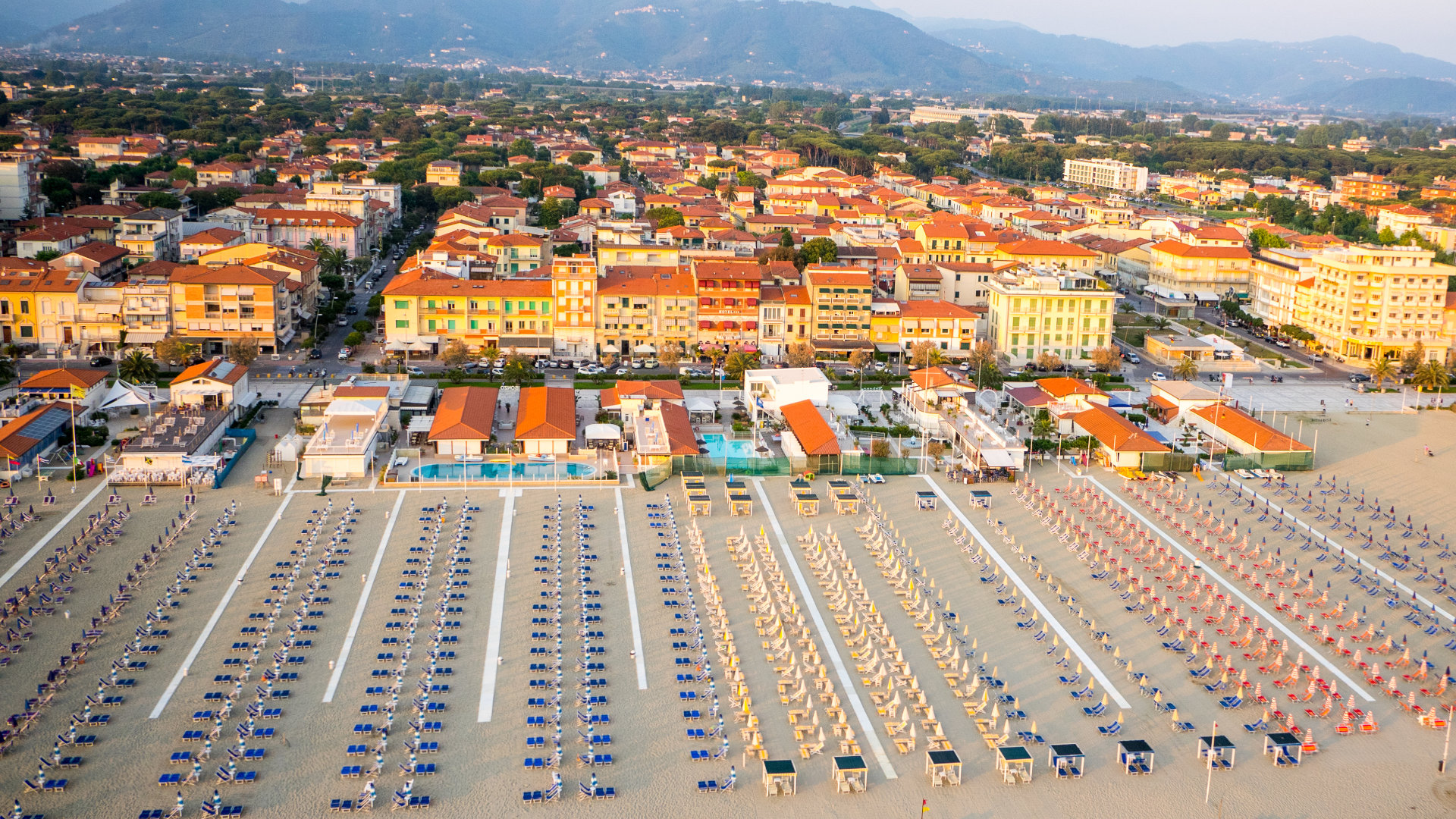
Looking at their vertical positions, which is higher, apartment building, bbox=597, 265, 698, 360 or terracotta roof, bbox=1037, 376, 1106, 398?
apartment building, bbox=597, 265, 698, 360

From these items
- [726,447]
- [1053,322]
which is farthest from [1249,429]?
[726,447]

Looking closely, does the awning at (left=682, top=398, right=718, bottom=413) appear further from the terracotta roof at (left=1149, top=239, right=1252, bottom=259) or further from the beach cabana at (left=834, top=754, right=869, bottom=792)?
the terracotta roof at (left=1149, top=239, right=1252, bottom=259)

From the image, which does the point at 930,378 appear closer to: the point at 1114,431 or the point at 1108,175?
the point at 1114,431

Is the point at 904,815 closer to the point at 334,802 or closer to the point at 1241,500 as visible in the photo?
the point at 334,802

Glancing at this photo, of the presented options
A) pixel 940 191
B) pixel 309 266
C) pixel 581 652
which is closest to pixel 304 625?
Answer: pixel 581 652

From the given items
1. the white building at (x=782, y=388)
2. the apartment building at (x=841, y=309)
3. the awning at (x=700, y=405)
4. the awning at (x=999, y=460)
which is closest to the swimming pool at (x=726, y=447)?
the awning at (x=700, y=405)

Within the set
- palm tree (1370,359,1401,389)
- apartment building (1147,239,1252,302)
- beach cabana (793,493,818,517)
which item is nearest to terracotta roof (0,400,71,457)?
beach cabana (793,493,818,517)

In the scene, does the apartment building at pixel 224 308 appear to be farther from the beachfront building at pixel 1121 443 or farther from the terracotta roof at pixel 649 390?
the beachfront building at pixel 1121 443
